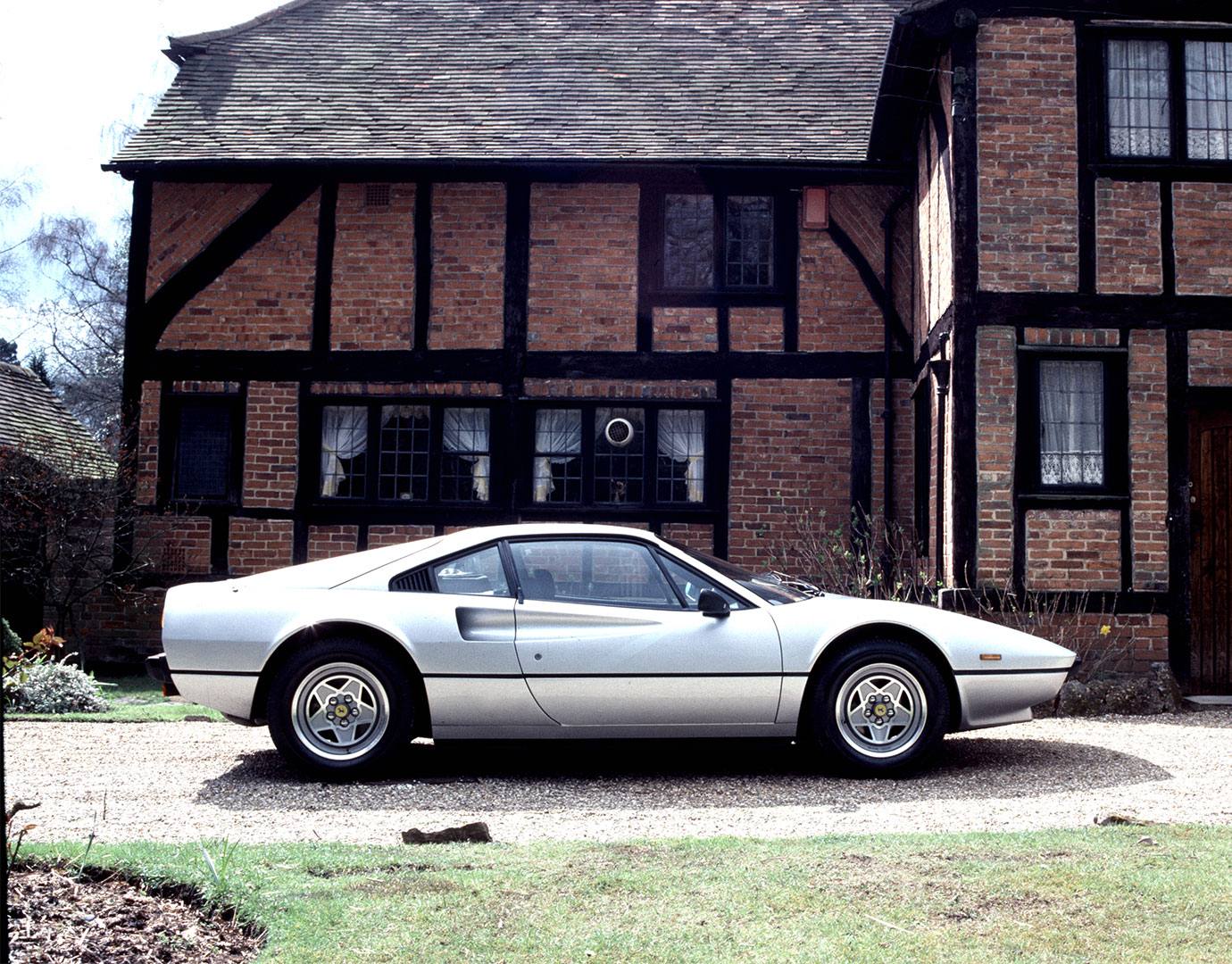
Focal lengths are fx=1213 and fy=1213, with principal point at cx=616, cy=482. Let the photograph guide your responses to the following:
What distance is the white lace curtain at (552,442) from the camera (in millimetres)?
12812

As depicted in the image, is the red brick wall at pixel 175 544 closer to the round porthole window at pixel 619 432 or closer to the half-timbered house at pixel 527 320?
the half-timbered house at pixel 527 320

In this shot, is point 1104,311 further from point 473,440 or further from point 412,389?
point 412,389

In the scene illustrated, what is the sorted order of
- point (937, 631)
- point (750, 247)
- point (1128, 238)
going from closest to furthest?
1. point (937, 631)
2. point (1128, 238)
3. point (750, 247)

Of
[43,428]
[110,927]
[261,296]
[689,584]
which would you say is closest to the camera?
[110,927]

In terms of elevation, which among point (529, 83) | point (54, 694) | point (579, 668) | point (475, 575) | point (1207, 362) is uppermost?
point (529, 83)

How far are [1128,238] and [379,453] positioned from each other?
7.53m

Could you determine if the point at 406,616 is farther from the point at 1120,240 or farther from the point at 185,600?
the point at 1120,240

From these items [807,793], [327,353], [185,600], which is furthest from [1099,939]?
[327,353]

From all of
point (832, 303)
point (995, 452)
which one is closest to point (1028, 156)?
point (995, 452)

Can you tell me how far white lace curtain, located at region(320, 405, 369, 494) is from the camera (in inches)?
510

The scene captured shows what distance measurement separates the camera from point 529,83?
14391 millimetres

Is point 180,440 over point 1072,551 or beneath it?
over

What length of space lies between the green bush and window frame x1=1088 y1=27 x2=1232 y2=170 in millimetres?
9229

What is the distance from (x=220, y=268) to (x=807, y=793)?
386 inches
